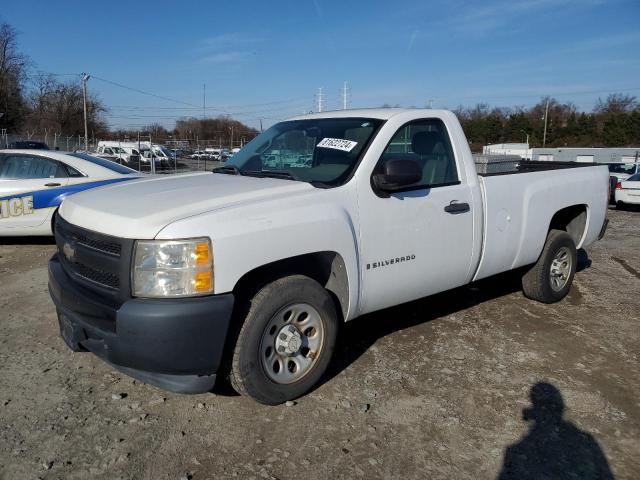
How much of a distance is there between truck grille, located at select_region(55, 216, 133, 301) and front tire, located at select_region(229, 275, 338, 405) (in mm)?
736

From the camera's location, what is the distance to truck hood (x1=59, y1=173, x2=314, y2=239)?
2.83 meters

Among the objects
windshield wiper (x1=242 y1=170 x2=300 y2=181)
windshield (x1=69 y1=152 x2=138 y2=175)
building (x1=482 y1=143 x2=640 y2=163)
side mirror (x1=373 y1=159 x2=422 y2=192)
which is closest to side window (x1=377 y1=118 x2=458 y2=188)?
side mirror (x1=373 y1=159 x2=422 y2=192)

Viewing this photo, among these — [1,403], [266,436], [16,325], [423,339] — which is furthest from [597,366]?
[16,325]

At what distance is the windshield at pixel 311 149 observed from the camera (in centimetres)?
364

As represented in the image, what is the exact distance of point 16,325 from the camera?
455cm

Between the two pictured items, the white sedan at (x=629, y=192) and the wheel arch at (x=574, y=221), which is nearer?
the wheel arch at (x=574, y=221)

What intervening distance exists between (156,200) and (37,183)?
17.5ft

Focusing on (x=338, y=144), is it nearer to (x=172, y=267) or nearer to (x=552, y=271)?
(x=172, y=267)

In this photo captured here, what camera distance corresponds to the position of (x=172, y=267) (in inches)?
107

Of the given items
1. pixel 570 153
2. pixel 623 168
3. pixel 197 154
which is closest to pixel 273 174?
pixel 623 168

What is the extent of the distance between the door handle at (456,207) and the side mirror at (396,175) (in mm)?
586

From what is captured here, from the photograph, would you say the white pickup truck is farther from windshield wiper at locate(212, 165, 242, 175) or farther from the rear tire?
the rear tire

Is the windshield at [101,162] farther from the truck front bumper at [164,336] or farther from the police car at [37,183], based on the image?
the truck front bumper at [164,336]

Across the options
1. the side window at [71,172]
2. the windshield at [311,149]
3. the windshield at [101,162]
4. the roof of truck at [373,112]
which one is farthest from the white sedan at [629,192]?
the side window at [71,172]
